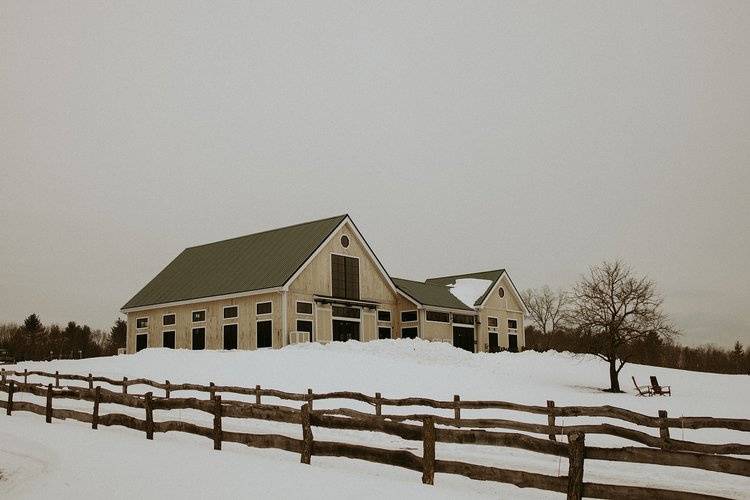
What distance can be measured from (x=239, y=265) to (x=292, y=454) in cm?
3182

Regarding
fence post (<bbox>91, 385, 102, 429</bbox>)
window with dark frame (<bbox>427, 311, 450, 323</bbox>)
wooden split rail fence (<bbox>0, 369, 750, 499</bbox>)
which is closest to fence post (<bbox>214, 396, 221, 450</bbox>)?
wooden split rail fence (<bbox>0, 369, 750, 499</bbox>)

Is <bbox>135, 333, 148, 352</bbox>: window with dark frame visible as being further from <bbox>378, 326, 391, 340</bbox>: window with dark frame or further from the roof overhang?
<bbox>378, 326, 391, 340</bbox>: window with dark frame

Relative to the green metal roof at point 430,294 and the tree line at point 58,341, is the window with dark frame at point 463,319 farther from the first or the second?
the tree line at point 58,341

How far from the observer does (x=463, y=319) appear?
51969 mm

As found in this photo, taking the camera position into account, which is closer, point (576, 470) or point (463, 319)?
point (576, 470)

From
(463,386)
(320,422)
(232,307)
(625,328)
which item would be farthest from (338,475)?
(232,307)

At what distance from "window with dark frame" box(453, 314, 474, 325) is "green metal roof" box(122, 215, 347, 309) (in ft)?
44.9

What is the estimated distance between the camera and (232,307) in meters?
41.1

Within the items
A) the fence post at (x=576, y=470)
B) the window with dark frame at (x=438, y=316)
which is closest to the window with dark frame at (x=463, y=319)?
the window with dark frame at (x=438, y=316)

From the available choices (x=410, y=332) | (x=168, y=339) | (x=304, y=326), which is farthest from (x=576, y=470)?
(x=168, y=339)

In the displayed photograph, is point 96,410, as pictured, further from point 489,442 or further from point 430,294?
point 430,294

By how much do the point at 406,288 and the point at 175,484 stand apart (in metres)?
39.4

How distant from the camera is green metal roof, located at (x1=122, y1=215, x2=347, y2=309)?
4062cm

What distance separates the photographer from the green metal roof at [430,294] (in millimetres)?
48000
